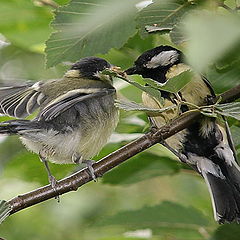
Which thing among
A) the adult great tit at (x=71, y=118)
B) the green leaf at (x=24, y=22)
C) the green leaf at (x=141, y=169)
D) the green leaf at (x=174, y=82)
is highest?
the green leaf at (x=24, y=22)

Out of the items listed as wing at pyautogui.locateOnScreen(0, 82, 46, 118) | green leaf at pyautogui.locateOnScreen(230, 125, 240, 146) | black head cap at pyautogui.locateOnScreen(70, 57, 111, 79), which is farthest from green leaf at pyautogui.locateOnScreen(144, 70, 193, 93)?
black head cap at pyautogui.locateOnScreen(70, 57, 111, 79)

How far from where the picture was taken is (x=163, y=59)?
2.30 metres

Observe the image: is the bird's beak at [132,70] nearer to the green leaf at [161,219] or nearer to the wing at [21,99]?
the wing at [21,99]

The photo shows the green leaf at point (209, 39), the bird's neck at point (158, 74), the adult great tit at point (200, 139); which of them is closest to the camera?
the green leaf at point (209, 39)

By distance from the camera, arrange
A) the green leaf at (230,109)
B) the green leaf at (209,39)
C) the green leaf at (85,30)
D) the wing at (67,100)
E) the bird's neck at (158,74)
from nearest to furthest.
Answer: the green leaf at (209,39) → the green leaf at (230,109) → the green leaf at (85,30) → the wing at (67,100) → the bird's neck at (158,74)

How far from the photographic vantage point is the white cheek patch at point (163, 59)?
2.27 m

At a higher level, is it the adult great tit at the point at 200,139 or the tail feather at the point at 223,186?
the adult great tit at the point at 200,139

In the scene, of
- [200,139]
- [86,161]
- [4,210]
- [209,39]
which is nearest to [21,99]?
[86,161]

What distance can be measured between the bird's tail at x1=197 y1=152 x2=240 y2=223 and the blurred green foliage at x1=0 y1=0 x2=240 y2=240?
8 centimetres

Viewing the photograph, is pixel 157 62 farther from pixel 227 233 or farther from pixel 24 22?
pixel 227 233

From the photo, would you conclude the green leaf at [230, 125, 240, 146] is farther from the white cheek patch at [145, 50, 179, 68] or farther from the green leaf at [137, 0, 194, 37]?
the green leaf at [137, 0, 194, 37]

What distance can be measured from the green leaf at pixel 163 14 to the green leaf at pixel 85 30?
0.12 ft

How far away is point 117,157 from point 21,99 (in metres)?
0.43

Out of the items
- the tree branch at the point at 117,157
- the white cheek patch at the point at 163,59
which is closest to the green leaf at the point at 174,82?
the tree branch at the point at 117,157
